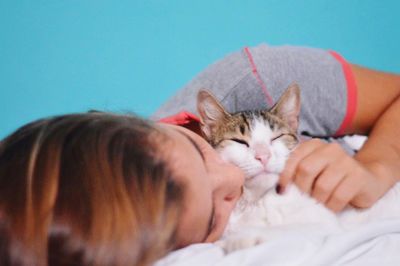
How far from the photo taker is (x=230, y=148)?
898 millimetres

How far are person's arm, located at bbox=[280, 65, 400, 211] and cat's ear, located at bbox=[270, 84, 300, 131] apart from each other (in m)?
0.09

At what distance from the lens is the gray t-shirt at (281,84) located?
966 mm

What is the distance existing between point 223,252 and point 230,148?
301mm

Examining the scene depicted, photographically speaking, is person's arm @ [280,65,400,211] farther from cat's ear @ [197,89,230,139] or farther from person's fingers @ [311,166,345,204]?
cat's ear @ [197,89,230,139]

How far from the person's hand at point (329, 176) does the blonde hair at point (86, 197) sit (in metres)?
0.35

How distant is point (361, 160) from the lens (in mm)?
979

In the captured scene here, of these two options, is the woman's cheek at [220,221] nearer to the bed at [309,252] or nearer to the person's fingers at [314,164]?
the bed at [309,252]

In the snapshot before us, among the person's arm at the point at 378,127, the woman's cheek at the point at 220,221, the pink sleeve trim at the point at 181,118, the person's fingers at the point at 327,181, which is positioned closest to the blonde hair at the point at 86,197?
the woman's cheek at the point at 220,221

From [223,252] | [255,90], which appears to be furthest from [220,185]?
[255,90]

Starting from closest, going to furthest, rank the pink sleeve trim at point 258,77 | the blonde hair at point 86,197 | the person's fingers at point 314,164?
the blonde hair at point 86,197, the person's fingers at point 314,164, the pink sleeve trim at point 258,77

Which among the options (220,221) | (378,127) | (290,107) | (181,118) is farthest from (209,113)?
(378,127)

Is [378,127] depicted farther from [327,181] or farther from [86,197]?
[86,197]

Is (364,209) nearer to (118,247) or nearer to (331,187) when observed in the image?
(331,187)

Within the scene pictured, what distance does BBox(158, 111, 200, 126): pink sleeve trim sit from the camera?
34.2 inches
